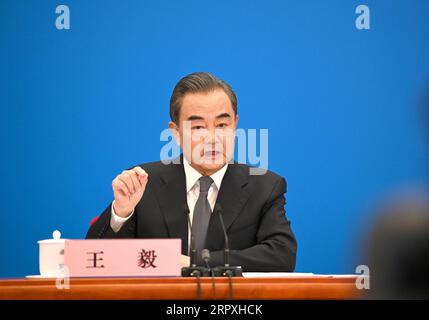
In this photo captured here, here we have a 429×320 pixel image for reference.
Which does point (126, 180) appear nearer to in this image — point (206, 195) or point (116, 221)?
point (116, 221)

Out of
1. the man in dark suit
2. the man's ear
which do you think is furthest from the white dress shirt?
the man's ear

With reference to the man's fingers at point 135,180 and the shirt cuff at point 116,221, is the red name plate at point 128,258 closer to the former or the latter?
the man's fingers at point 135,180

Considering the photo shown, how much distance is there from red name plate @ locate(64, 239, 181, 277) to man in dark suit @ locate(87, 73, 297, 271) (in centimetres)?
67

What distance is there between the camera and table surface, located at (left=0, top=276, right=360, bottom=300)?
65.4 inches

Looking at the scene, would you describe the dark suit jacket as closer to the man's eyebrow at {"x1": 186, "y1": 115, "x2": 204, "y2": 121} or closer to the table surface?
the man's eyebrow at {"x1": 186, "y1": 115, "x2": 204, "y2": 121}

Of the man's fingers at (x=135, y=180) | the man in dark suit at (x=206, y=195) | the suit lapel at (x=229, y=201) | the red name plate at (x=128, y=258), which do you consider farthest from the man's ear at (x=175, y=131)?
the red name plate at (x=128, y=258)

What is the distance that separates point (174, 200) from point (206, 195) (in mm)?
144

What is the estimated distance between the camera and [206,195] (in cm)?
274

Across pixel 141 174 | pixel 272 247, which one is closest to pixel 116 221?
pixel 141 174

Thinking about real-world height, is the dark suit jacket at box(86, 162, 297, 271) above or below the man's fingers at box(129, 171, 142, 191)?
below

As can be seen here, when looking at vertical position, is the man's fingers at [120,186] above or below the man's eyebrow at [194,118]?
below

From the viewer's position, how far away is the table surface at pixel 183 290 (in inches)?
65.4

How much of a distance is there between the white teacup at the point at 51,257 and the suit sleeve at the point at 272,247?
1.76 ft
